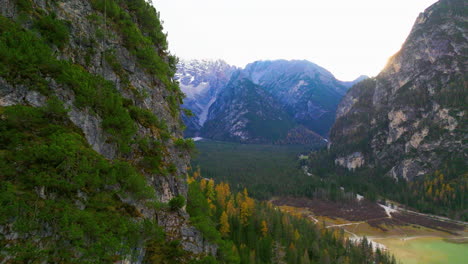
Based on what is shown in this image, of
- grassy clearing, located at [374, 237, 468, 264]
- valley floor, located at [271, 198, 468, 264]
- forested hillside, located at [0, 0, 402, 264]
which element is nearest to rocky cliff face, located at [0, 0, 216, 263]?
forested hillside, located at [0, 0, 402, 264]

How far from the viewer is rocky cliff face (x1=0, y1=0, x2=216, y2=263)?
50.2 ft

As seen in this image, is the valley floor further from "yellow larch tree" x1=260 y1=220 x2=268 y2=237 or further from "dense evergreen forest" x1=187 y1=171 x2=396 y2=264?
"yellow larch tree" x1=260 y1=220 x2=268 y2=237

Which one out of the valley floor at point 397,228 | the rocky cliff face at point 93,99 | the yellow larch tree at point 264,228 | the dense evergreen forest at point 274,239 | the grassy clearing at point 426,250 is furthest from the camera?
the valley floor at point 397,228

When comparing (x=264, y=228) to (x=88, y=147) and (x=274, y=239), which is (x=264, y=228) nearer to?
(x=274, y=239)

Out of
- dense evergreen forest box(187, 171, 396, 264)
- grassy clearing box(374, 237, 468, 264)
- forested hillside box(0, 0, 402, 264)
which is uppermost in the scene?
forested hillside box(0, 0, 402, 264)

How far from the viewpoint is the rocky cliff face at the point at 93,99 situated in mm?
15316

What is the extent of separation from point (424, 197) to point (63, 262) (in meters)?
199

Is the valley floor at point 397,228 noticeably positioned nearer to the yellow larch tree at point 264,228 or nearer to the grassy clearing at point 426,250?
the grassy clearing at point 426,250

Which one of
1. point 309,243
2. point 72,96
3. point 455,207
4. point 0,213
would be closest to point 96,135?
point 72,96

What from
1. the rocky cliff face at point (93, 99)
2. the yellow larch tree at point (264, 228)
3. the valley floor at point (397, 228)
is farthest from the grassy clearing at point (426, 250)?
the rocky cliff face at point (93, 99)

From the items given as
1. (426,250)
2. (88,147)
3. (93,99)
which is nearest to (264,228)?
(88,147)

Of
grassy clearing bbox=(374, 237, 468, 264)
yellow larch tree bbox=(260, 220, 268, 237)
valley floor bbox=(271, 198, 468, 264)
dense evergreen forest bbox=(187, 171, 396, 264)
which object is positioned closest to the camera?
dense evergreen forest bbox=(187, 171, 396, 264)

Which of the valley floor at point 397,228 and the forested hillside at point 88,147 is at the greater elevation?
the forested hillside at point 88,147

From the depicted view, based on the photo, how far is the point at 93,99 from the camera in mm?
22828
